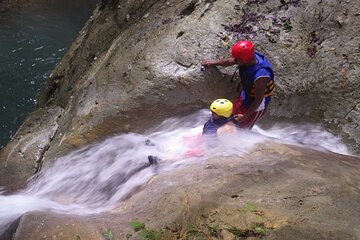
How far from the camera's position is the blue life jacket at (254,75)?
19.2 ft

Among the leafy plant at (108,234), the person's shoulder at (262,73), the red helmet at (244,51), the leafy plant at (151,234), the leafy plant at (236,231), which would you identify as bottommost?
the leafy plant at (236,231)

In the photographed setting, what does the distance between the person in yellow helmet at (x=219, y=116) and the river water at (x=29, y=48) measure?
6325 millimetres

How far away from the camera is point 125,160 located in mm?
6570

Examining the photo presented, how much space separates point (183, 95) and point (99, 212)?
9.13 ft

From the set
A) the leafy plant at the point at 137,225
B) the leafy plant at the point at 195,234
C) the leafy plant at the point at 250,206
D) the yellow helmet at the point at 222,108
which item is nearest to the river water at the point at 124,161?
the yellow helmet at the point at 222,108

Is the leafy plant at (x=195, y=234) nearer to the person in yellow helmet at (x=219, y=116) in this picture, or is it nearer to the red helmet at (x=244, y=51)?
the person in yellow helmet at (x=219, y=116)

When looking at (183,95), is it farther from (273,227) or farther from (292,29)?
(273,227)

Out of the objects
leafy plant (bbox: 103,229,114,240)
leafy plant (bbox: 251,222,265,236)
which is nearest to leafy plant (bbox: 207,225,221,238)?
leafy plant (bbox: 251,222,265,236)

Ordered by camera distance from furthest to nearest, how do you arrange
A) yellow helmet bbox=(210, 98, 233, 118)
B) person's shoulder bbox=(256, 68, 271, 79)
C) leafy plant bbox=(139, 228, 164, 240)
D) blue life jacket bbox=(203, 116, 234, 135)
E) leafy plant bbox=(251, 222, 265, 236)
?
blue life jacket bbox=(203, 116, 234, 135) → yellow helmet bbox=(210, 98, 233, 118) → person's shoulder bbox=(256, 68, 271, 79) → leafy plant bbox=(139, 228, 164, 240) → leafy plant bbox=(251, 222, 265, 236)

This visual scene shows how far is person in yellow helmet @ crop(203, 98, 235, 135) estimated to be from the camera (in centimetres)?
600

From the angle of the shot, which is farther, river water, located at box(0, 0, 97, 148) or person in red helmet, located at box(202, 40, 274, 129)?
river water, located at box(0, 0, 97, 148)

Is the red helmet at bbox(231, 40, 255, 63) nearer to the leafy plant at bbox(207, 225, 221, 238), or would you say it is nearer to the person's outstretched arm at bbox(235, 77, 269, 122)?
the person's outstretched arm at bbox(235, 77, 269, 122)

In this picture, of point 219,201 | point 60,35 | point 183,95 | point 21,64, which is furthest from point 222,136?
point 60,35

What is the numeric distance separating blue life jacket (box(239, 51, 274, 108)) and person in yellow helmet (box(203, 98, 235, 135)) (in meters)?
0.35
